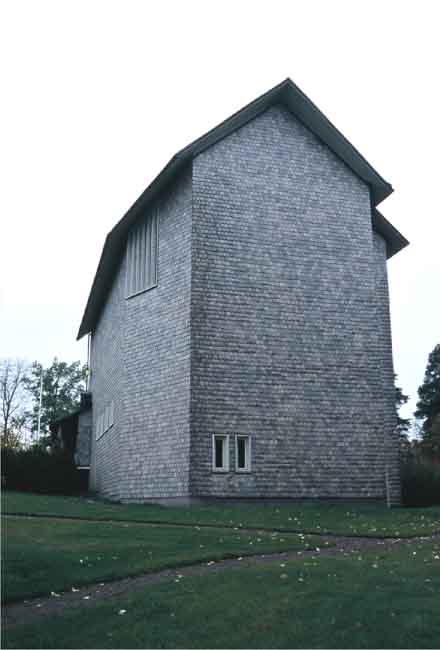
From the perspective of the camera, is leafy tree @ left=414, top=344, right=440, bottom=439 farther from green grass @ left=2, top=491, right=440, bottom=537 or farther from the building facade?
green grass @ left=2, top=491, right=440, bottom=537

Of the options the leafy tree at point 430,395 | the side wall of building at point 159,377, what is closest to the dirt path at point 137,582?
the side wall of building at point 159,377

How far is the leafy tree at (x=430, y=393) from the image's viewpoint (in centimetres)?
5766

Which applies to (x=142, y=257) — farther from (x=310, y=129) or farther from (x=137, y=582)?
(x=137, y=582)

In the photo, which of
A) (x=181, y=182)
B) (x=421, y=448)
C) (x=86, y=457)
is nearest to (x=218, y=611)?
(x=181, y=182)

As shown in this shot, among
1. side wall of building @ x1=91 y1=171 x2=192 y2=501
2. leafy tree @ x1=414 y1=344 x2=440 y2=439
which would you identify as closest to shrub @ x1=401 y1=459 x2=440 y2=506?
side wall of building @ x1=91 y1=171 x2=192 y2=501

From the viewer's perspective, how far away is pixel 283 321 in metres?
24.7

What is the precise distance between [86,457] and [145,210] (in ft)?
46.7

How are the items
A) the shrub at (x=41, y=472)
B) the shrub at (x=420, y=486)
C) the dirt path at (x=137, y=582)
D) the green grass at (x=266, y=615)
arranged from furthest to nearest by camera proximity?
the shrub at (x=41, y=472) < the shrub at (x=420, y=486) < the dirt path at (x=137, y=582) < the green grass at (x=266, y=615)

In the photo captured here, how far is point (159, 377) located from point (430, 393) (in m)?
38.1

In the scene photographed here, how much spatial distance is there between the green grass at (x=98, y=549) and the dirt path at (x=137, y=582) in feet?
0.82

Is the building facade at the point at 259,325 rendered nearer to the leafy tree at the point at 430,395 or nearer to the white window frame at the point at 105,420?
the white window frame at the point at 105,420

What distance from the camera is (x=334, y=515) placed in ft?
69.4

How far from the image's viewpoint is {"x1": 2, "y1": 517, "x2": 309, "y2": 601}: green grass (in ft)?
40.2

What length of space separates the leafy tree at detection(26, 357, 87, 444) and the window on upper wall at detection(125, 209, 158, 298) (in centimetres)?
3960
